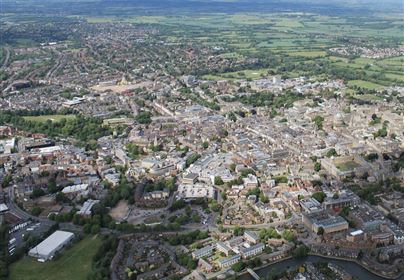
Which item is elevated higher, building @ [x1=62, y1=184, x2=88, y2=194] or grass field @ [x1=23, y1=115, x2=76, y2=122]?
building @ [x1=62, y1=184, x2=88, y2=194]

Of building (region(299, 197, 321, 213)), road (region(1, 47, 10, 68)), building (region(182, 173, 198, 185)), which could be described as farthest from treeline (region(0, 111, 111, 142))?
road (region(1, 47, 10, 68))

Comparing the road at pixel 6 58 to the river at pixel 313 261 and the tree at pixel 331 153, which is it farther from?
the river at pixel 313 261

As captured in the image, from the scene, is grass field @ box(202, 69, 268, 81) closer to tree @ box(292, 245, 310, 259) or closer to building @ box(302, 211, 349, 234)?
building @ box(302, 211, 349, 234)

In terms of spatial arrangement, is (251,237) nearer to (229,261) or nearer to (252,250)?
(252,250)

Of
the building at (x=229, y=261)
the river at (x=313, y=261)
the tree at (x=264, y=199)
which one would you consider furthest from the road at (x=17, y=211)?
the river at (x=313, y=261)

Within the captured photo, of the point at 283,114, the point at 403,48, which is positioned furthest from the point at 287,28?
the point at 283,114
